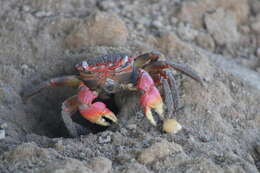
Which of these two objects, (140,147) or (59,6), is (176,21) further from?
(140,147)

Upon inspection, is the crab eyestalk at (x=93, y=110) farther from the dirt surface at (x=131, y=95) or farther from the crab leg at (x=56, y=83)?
the crab leg at (x=56, y=83)

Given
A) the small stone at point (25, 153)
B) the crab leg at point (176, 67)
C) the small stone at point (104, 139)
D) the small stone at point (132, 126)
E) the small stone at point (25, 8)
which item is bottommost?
the small stone at point (132, 126)

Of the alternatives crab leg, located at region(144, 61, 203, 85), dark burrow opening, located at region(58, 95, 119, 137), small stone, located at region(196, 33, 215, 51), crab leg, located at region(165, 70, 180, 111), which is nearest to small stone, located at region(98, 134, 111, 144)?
dark burrow opening, located at region(58, 95, 119, 137)

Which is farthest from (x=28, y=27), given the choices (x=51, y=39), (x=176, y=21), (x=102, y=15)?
(x=176, y=21)

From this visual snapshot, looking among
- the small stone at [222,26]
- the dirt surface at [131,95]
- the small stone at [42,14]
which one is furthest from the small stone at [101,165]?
the small stone at [222,26]

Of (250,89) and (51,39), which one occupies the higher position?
(51,39)

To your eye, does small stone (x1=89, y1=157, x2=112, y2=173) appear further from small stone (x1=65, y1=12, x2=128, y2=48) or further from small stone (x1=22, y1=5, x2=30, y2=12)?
small stone (x1=22, y1=5, x2=30, y2=12)

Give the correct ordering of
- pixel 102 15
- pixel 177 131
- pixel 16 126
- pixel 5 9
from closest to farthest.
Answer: pixel 177 131, pixel 16 126, pixel 102 15, pixel 5 9

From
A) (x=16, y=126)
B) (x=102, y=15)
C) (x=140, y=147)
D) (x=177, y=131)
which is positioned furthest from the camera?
(x=102, y=15)

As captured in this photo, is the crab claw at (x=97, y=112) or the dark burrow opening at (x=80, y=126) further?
the dark burrow opening at (x=80, y=126)
